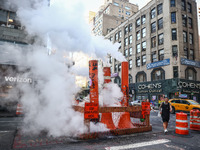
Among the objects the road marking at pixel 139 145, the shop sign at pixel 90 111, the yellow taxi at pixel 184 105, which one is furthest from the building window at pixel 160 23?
the shop sign at pixel 90 111

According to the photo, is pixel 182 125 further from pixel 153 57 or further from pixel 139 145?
pixel 153 57

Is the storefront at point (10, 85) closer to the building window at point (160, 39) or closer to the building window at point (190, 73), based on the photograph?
the building window at point (160, 39)

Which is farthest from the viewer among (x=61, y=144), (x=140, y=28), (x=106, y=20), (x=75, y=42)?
(x=106, y=20)

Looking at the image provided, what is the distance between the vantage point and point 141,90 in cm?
2959

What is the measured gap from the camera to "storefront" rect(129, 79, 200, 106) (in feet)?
75.2

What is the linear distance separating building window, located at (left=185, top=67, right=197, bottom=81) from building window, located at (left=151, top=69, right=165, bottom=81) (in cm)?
364

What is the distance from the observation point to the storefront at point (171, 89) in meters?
22.9

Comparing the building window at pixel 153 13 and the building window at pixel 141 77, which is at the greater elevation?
the building window at pixel 153 13

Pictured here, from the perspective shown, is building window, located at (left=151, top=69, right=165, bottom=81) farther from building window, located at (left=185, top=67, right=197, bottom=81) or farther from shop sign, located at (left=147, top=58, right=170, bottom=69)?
building window, located at (left=185, top=67, right=197, bottom=81)

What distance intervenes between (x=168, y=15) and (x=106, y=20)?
111 feet

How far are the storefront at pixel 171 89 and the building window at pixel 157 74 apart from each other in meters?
0.82

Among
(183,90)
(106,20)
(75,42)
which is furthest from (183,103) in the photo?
(106,20)

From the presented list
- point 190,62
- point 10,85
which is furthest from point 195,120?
point 190,62

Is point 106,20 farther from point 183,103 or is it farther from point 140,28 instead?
point 183,103
